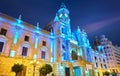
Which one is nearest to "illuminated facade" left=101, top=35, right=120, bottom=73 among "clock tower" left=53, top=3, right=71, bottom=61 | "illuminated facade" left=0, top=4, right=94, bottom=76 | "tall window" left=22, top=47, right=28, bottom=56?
"illuminated facade" left=0, top=4, right=94, bottom=76

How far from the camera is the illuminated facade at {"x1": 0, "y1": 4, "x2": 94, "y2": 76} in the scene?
21.7 m

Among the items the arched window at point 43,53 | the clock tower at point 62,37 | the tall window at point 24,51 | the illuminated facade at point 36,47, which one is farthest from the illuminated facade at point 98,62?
the tall window at point 24,51

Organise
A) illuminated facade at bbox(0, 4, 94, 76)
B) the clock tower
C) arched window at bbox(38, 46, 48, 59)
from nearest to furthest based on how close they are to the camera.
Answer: illuminated facade at bbox(0, 4, 94, 76) < arched window at bbox(38, 46, 48, 59) < the clock tower

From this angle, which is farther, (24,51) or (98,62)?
(98,62)

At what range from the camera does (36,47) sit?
2633 cm

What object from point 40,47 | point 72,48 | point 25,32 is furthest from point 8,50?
point 72,48

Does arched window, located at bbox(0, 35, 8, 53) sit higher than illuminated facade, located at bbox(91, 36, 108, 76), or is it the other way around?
arched window, located at bbox(0, 35, 8, 53)

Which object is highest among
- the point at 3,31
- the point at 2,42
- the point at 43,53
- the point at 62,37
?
the point at 62,37

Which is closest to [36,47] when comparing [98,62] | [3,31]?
[3,31]

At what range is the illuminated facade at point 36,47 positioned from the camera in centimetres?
2170

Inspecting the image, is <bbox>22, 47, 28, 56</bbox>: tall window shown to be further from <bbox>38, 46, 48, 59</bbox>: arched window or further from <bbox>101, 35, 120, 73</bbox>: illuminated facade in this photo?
<bbox>101, 35, 120, 73</bbox>: illuminated facade

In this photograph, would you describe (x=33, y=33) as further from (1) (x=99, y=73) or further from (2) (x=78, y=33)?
(1) (x=99, y=73)

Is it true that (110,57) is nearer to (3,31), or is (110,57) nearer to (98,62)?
(98,62)

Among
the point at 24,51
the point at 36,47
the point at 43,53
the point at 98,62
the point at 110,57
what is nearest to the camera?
the point at 24,51
